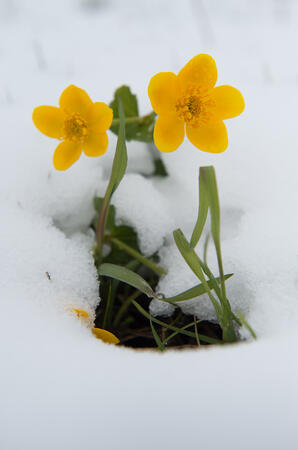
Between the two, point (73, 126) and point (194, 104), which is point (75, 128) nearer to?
point (73, 126)

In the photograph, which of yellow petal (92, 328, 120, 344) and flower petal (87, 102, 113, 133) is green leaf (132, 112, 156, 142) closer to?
flower petal (87, 102, 113, 133)

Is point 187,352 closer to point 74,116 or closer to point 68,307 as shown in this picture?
point 68,307

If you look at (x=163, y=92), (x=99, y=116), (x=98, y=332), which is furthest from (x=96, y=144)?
(x=98, y=332)

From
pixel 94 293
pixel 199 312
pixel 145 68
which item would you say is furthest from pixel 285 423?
pixel 145 68

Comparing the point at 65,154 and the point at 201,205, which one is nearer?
the point at 201,205

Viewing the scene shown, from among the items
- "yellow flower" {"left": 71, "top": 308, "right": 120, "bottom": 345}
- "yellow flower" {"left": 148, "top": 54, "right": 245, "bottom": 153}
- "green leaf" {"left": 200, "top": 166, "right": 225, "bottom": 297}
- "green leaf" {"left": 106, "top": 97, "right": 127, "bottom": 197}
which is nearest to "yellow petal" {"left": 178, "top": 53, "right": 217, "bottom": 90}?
"yellow flower" {"left": 148, "top": 54, "right": 245, "bottom": 153}

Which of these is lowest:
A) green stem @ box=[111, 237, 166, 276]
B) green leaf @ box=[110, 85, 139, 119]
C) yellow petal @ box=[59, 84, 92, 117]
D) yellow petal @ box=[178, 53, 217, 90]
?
green stem @ box=[111, 237, 166, 276]

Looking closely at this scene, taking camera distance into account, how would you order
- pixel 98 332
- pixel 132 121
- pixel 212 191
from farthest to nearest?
pixel 132 121 < pixel 98 332 < pixel 212 191
